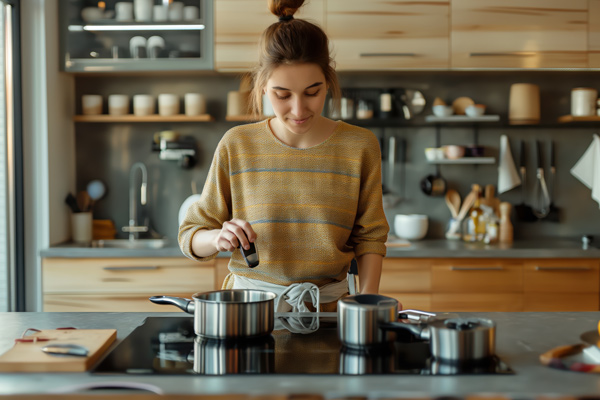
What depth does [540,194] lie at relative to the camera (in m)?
3.39

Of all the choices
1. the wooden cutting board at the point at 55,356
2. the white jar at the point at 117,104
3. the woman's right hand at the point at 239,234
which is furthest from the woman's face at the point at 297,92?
the white jar at the point at 117,104

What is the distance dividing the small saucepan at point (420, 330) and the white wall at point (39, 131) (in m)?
2.28

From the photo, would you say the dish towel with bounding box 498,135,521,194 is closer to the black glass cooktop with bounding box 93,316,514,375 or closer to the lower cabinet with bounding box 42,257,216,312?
the lower cabinet with bounding box 42,257,216,312

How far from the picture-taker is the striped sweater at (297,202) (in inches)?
59.3

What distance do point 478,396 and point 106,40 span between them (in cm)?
282

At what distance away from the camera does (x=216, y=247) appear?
133 centimetres

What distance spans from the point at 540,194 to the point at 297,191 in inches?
89.7

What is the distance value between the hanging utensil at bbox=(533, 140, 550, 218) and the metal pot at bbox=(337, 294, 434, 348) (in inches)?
101

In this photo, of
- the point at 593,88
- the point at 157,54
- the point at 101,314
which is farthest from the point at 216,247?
the point at 593,88

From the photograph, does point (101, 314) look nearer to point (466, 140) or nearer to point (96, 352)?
point (96, 352)

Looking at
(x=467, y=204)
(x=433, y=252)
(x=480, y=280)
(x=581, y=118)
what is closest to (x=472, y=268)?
(x=480, y=280)

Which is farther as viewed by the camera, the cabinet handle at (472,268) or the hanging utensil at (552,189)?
the hanging utensil at (552,189)

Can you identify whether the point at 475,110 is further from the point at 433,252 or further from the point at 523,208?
the point at 433,252

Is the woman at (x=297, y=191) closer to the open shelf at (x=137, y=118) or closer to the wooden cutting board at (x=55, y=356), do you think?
the wooden cutting board at (x=55, y=356)
